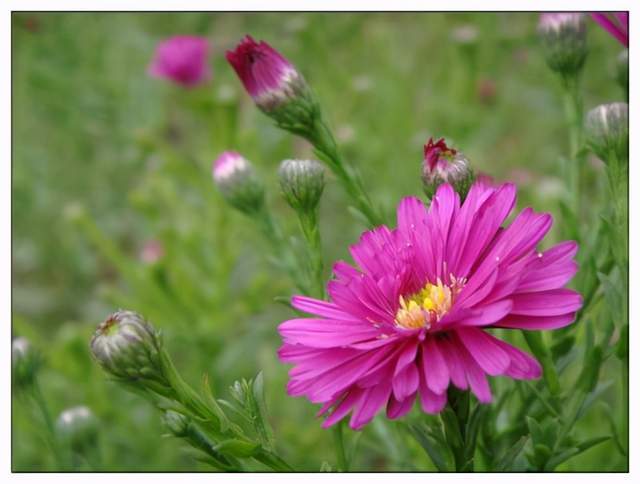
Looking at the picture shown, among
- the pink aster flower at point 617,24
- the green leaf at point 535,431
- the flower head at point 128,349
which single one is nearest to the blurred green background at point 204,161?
the pink aster flower at point 617,24

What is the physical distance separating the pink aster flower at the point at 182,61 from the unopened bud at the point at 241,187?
0.75m

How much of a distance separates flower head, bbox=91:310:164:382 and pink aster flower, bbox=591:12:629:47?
454 mm

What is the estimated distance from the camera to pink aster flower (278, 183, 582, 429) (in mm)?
447

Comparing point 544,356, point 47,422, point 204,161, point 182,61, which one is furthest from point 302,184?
point 182,61

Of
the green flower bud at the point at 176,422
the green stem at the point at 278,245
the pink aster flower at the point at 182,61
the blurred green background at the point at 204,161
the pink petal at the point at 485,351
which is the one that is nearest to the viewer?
the pink petal at the point at 485,351

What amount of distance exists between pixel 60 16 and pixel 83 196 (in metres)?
0.43

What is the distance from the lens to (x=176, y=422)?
537 millimetres

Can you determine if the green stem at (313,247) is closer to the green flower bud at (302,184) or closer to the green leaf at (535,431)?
the green flower bud at (302,184)

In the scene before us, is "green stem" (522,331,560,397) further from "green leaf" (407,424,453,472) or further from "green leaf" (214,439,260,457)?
"green leaf" (214,439,260,457)

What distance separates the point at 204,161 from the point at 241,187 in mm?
634

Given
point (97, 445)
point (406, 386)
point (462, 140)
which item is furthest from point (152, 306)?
point (406, 386)

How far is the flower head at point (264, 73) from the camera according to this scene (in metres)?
0.70

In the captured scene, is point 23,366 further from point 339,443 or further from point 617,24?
point 617,24
